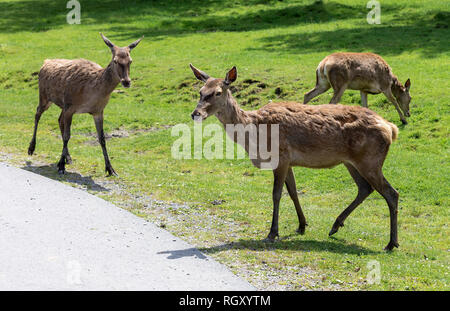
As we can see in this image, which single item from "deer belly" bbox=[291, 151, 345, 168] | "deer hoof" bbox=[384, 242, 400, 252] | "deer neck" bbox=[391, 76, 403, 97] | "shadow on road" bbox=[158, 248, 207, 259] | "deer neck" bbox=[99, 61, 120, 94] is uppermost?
"deer neck" bbox=[99, 61, 120, 94]

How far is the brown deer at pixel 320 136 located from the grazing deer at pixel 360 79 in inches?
293

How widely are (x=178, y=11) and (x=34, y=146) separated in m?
23.2

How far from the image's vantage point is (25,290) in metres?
7.11

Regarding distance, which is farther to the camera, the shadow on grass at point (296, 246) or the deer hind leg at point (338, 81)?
the deer hind leg at point (338, 81)

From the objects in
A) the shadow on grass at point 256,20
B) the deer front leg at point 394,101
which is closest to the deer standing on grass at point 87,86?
the deer front leg at point 394,101

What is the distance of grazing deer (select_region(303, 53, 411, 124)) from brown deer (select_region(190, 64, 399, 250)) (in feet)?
24.4

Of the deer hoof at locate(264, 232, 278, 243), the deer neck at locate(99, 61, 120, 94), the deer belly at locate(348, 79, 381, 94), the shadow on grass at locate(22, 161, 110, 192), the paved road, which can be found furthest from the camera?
the deer belly at locate(348, 79, 381, 94)

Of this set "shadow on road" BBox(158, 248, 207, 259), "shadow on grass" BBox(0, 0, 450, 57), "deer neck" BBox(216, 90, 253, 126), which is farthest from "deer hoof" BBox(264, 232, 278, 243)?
"shadow on grass" BBox(0, 0, 450, 57)

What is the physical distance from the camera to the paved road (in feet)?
24.5

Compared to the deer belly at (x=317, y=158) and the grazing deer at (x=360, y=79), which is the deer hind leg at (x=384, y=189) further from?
the grazing deer at (x=360, y=79)

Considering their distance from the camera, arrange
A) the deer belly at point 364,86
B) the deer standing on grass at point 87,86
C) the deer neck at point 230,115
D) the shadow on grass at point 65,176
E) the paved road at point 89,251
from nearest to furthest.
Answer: the paved road at point 89,251, the deer neck at point 230,115, the shadow on grass at point 65,176, the deer standing on grass at point 87,86, the deer belly at point 364,86

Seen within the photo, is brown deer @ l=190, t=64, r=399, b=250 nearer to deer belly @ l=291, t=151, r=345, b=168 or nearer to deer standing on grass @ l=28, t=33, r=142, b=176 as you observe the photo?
deer belly @ l=291, t=151, r=345, b=168

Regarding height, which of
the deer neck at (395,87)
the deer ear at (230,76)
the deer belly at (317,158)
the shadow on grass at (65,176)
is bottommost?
the shadow on grass at (65,176)

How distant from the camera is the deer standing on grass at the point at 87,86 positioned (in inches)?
521
